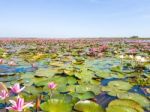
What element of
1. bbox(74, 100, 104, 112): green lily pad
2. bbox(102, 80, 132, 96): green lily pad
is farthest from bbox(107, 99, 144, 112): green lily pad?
bbox(102, 80, 132, 96): green lily pad

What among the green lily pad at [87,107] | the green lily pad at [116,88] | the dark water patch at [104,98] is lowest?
the dark water patch at [104,98]

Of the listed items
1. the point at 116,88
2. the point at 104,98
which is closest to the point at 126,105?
the point at 104,98

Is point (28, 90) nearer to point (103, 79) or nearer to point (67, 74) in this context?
point (67, 74)

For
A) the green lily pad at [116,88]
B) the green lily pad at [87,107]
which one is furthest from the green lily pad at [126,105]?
the green lily pad at [116,88]

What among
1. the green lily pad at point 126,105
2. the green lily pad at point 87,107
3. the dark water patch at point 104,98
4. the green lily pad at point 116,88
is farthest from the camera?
the green lily pad at point 116,88

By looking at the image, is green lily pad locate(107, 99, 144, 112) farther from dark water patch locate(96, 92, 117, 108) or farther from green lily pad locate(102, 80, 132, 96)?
green lily pad locate(102, 80, 132, 96)

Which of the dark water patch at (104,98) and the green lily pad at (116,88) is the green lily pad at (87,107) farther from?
the green lily pad at (116,88)

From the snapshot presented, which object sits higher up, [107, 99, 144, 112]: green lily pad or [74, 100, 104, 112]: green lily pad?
[74, 100, 104, 112]: green lily pad

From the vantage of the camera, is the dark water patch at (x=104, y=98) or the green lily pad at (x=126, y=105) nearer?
the green lily pad at (x=126, y=105)

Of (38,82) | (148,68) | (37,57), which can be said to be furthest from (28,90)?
(37,57)

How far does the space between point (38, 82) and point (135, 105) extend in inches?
64.1

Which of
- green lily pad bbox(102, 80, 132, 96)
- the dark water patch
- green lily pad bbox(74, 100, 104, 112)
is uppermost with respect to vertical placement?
green lily pad bbox(74, 100, 104, 112)

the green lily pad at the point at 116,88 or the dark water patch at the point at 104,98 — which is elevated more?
the green lily pad at the point at 116,88

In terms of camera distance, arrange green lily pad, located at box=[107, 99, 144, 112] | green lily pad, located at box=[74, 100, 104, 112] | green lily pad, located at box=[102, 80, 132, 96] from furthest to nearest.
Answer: green lily pad, located at box=[102, 80, 132, 96] < green lily pad, located at box=[107, 99, 144, 112] < green lily pad, located at box=[74, 100, 104, 112]
